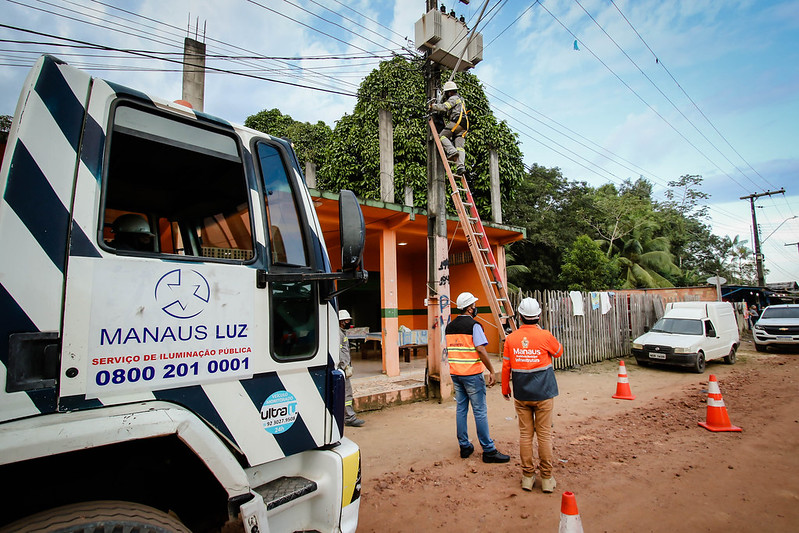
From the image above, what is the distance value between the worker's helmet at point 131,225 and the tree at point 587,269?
56.0ft

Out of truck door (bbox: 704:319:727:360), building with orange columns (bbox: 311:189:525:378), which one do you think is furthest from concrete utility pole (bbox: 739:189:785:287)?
building with orange columns (bbox: 311:189:525:378)

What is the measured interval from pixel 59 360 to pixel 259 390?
773 mm

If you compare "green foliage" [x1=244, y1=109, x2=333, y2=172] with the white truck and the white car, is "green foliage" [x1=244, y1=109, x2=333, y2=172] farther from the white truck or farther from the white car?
the white car

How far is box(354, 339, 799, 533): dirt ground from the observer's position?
3.37m

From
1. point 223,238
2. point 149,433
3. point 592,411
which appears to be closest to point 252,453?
point 149,433

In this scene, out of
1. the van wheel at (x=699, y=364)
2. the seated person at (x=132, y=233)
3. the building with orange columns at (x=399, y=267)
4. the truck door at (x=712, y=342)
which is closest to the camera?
the seated person at (x=132, y=233)

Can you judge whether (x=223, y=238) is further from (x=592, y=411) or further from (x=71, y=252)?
(x=592, y=411)

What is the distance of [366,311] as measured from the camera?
44.4ft

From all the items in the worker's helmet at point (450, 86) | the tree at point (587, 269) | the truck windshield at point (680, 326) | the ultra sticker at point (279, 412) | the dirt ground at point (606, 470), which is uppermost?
the worker's helmet at point (450, 86)

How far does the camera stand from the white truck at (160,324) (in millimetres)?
1441

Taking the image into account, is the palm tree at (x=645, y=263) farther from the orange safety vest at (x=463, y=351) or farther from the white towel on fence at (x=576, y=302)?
the orange safety vest at (x=463, y=351)

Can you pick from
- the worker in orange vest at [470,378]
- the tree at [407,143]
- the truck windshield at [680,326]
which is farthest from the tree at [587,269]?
the worker in orange vest at [470,378]

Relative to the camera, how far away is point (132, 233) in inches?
80.0

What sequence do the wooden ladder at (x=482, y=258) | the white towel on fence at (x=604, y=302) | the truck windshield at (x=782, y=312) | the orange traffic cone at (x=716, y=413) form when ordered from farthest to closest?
the truck windshield at (x=782, y=312) < the white towel on fence at (x=604, y=302) < the wooden ladder at (x=482, y=258) < the orange traffic cone at (x=716, y=413)
